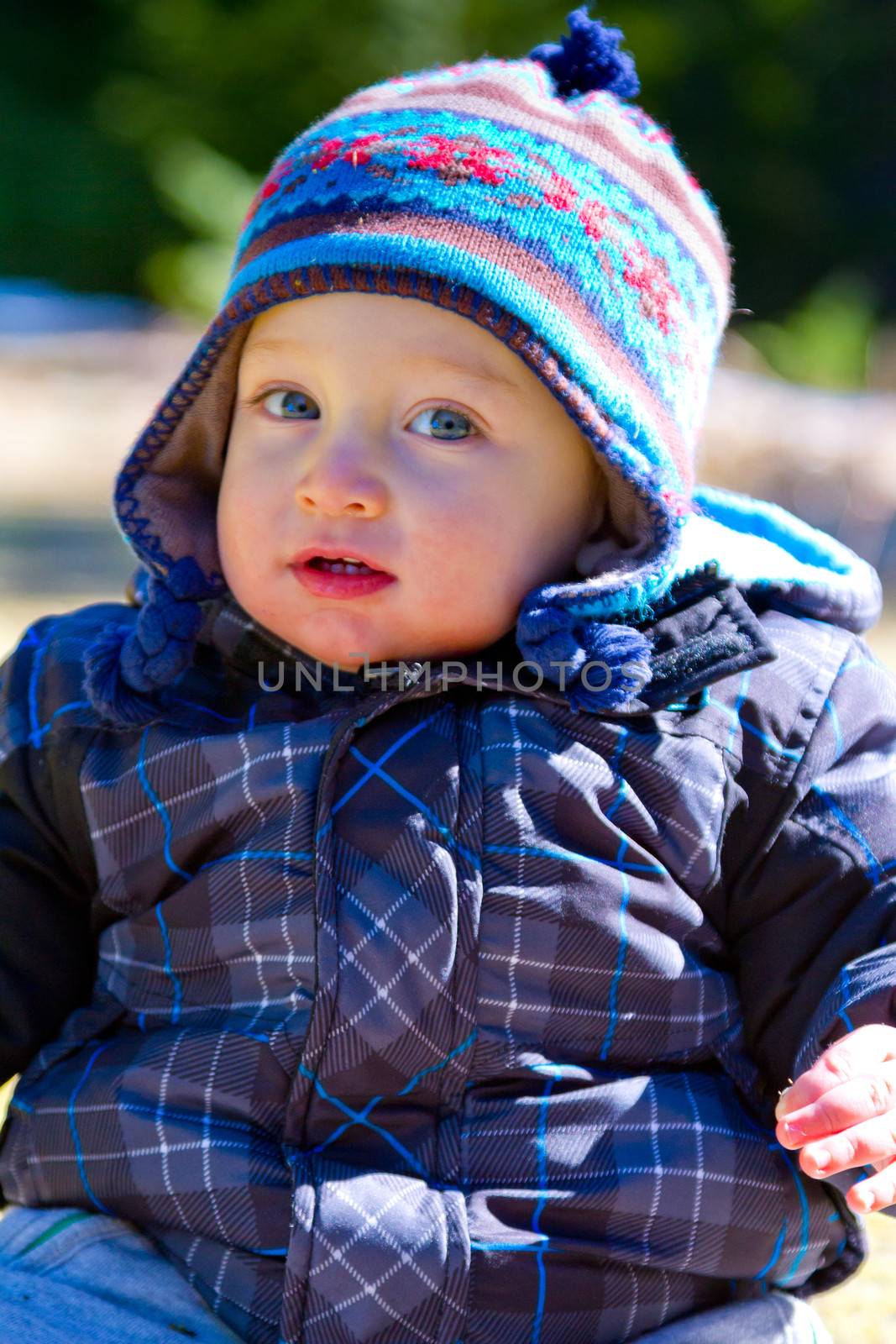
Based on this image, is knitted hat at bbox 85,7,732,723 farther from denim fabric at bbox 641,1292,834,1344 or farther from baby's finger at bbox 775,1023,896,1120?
denim fabric at bbox 641,1292,834,1344

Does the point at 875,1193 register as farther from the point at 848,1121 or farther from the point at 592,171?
the point at 592,171

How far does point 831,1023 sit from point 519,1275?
0.39 m

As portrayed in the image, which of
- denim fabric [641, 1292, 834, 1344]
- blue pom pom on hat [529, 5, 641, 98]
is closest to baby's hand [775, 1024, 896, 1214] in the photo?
denim fabric [641, 1292, 834, 1344]

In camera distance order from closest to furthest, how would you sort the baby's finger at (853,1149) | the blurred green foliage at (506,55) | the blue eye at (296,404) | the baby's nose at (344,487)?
the baby's finger at (853,1149) → the baby's nose at (344,487) → the blue eye at (296,404) → the blurred green foliage at (506,55)

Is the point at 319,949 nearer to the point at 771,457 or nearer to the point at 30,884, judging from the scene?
the point at 30,884

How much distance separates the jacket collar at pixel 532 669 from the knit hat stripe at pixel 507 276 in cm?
18

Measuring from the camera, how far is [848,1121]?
4.37 ft

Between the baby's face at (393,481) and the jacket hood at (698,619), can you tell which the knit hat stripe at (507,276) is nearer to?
the baby's face at (393,481)

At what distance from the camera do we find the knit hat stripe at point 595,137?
5.58 feet

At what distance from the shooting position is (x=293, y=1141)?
1.52 meters

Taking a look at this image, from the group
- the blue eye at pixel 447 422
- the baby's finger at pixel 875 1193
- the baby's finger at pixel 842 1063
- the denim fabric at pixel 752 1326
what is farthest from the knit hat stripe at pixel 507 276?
the denim fabric at pixel 752 1326

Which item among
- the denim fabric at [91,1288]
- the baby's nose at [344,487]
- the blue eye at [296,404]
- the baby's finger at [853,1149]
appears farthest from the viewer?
the blue eye at [296,404]

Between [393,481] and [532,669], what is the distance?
0.83 ft

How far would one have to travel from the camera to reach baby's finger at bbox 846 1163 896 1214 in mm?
1321
